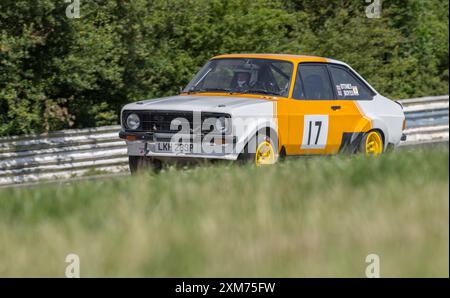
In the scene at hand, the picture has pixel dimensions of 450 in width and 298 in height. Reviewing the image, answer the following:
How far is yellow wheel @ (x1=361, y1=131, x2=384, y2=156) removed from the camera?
13245mm

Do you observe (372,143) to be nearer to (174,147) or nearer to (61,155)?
(174,147)

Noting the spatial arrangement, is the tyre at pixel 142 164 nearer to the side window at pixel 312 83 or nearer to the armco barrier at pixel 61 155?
the side window at pixel 312 83

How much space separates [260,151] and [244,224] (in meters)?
4.35

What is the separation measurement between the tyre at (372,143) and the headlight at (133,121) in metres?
3.04

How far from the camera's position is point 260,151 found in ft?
38.2

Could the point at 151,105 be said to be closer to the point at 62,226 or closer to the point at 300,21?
the point at 62,226

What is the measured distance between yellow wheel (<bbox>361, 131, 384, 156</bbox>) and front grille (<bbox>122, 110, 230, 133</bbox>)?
2.71 meters

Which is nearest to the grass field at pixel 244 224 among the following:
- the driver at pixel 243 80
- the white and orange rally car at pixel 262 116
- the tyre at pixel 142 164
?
the white and orange rally car at pixel 262 116

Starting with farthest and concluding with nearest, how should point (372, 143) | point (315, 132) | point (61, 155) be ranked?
point (61, 155)
point (372, 143)
point (315, 132)

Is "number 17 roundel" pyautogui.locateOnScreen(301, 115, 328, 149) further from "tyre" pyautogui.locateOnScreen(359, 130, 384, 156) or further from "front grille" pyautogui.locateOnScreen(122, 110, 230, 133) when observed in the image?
"front grille" pyautogui.locateOnScreen(122, 110, 230, 133)

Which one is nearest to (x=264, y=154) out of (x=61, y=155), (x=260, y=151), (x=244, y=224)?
(x=260, y=151)

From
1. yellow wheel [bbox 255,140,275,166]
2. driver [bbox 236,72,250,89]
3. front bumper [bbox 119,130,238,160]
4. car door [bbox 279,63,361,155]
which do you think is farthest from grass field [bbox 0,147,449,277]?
driver [bbox 236,72,250,89]

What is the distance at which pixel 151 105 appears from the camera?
11969 mm

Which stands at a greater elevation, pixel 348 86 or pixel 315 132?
pixel 348 86
